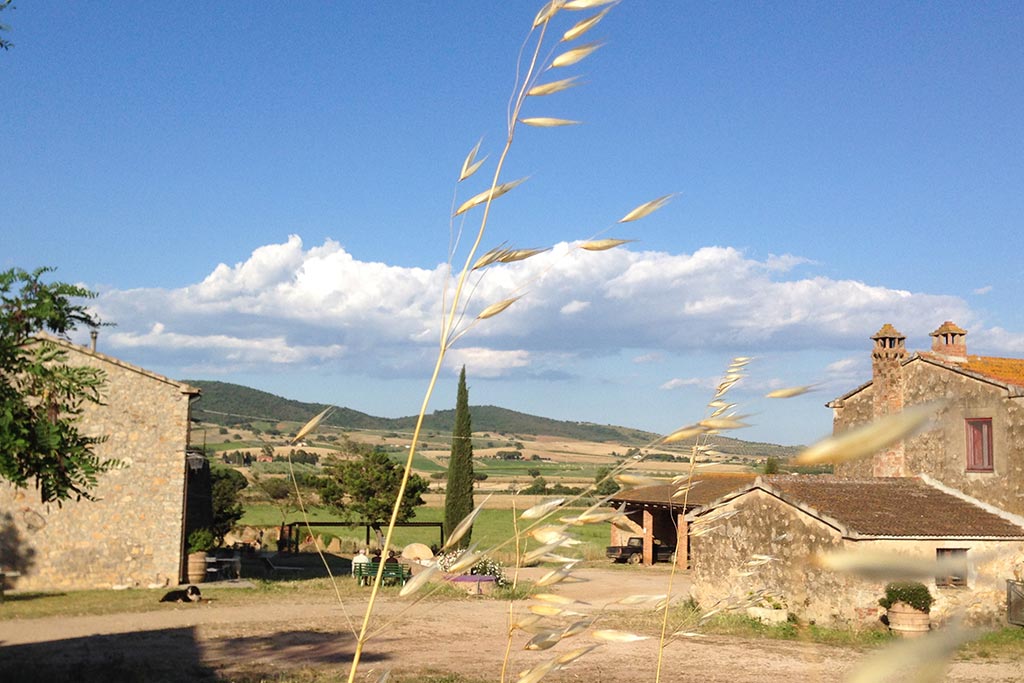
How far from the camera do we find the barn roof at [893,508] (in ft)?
56.2

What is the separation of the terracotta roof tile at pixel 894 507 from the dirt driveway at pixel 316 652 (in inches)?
124

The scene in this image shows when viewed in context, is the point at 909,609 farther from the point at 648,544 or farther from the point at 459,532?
the point at 459,532

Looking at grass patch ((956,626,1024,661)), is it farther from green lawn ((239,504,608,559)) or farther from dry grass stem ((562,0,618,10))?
green lawn ((239,504,608,559))

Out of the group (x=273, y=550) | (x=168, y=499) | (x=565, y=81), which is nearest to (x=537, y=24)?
(x=565, y=81)

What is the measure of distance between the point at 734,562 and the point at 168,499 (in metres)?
14.2

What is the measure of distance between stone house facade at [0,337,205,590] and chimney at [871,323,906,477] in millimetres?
17361

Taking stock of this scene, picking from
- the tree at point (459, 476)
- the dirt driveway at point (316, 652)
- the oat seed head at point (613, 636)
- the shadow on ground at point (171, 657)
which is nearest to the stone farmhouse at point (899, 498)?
the dirt driveway at point (316, 652)

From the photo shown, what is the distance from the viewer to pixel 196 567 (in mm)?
24000

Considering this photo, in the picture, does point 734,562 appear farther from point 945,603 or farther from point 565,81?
point 565,81

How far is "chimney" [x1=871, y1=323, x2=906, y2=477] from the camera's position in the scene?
21.2 meters

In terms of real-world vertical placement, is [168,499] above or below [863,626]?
above

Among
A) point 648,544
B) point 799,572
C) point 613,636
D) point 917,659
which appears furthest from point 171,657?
point 648,544

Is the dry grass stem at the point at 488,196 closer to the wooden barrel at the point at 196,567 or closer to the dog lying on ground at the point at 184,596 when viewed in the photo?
the dog lying on ground at the point at 184,596

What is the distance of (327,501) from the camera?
90.6ft
